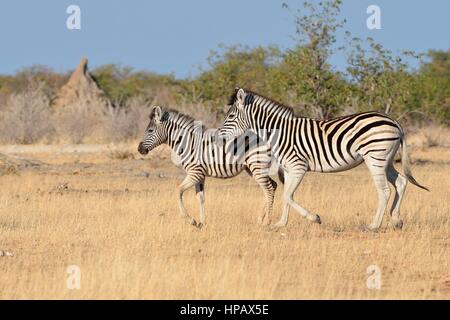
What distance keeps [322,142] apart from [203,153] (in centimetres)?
155

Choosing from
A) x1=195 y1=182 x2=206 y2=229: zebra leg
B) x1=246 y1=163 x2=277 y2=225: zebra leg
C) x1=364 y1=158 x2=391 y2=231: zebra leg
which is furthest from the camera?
x1=246 y1=163 x2=277 y2=225: zebra leg

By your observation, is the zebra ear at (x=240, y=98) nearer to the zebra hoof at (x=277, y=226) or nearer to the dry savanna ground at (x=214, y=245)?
the dry savanna ground at (x=214, y=245)

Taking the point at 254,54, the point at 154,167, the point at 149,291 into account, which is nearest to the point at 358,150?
the point at 149,291

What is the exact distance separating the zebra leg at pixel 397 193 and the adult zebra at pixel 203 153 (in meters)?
A: 1.45

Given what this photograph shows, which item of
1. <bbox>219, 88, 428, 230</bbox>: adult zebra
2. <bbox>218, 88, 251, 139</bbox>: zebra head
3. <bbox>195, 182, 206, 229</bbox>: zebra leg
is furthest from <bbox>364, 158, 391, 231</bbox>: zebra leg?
<bbox>195, 182, 206, 229</bbox>: zebra leg

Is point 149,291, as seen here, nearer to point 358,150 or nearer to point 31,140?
point 358,150

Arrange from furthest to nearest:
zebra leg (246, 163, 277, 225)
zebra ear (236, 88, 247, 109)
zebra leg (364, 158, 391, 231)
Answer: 1. zebra ear (236, 88, 247, 109)
2. zebra leg (246, 163, 277, 225)
3. zebra leg (364, 158, 391, 231)

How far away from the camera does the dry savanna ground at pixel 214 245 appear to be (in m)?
8.00

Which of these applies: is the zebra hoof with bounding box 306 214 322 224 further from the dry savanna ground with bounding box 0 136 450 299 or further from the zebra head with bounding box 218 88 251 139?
the zebra head with bounding box 218 88 251 139

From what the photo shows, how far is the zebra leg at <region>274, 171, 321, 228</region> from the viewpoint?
1173 cm

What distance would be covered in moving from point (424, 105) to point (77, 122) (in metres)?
12.7

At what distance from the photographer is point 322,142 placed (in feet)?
39.7

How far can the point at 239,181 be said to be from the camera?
18.6m

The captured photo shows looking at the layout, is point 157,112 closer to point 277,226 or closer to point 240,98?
point 240,98
